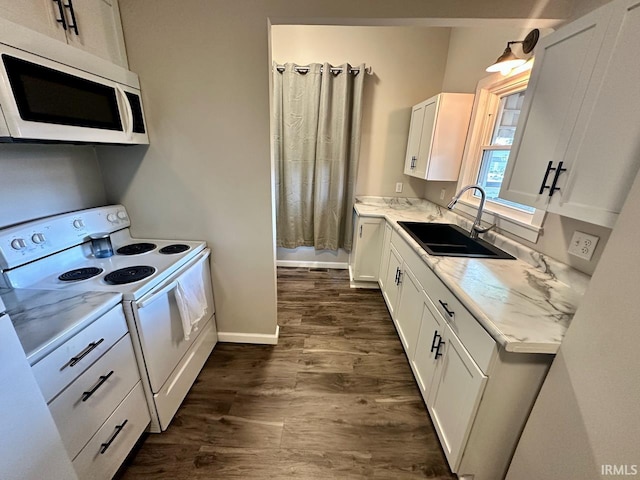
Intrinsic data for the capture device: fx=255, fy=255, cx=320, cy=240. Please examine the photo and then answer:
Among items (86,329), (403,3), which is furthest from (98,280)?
(403,3)

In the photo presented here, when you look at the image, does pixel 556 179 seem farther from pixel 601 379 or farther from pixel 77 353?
pixel 77 353

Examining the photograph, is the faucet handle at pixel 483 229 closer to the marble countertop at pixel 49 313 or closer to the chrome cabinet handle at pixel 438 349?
the chrome cabinet handle at pixel 438 349

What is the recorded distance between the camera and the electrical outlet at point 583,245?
3.96 feet

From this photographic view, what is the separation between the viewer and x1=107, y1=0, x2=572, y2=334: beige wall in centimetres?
139

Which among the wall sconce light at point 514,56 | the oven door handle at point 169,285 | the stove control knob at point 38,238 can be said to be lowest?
the oven door handle at point 169,285

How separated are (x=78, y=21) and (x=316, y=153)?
2.09 metres

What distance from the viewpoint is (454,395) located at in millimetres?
1198

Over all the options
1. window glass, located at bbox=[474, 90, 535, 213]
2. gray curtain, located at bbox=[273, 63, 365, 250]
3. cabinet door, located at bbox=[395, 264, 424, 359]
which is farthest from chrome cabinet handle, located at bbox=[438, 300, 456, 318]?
gray curtain, located at bbox=[273, 63, 365, 250]

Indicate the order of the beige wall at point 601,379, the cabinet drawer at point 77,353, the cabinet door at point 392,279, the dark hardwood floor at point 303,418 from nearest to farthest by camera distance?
the beige wall at point 601,379 → the cabinet drawer at point 77,353 → the dark hardwood floor at point 303,418 → the cabinet door at point 392,279

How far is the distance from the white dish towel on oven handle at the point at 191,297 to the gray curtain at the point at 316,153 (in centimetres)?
157

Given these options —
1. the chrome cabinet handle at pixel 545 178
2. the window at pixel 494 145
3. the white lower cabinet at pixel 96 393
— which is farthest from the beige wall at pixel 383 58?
the white lower cabinet at pixel 96 393

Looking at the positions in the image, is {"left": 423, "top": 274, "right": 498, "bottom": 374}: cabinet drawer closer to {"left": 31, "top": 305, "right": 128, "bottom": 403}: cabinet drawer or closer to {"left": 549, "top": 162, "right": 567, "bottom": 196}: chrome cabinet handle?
{"left": 549, "top": 162, "right": 567, "bottom": 196}: chrome cabinet handle

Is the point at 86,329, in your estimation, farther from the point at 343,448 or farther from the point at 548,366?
the point at 548,366

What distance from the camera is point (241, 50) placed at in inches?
57.4
